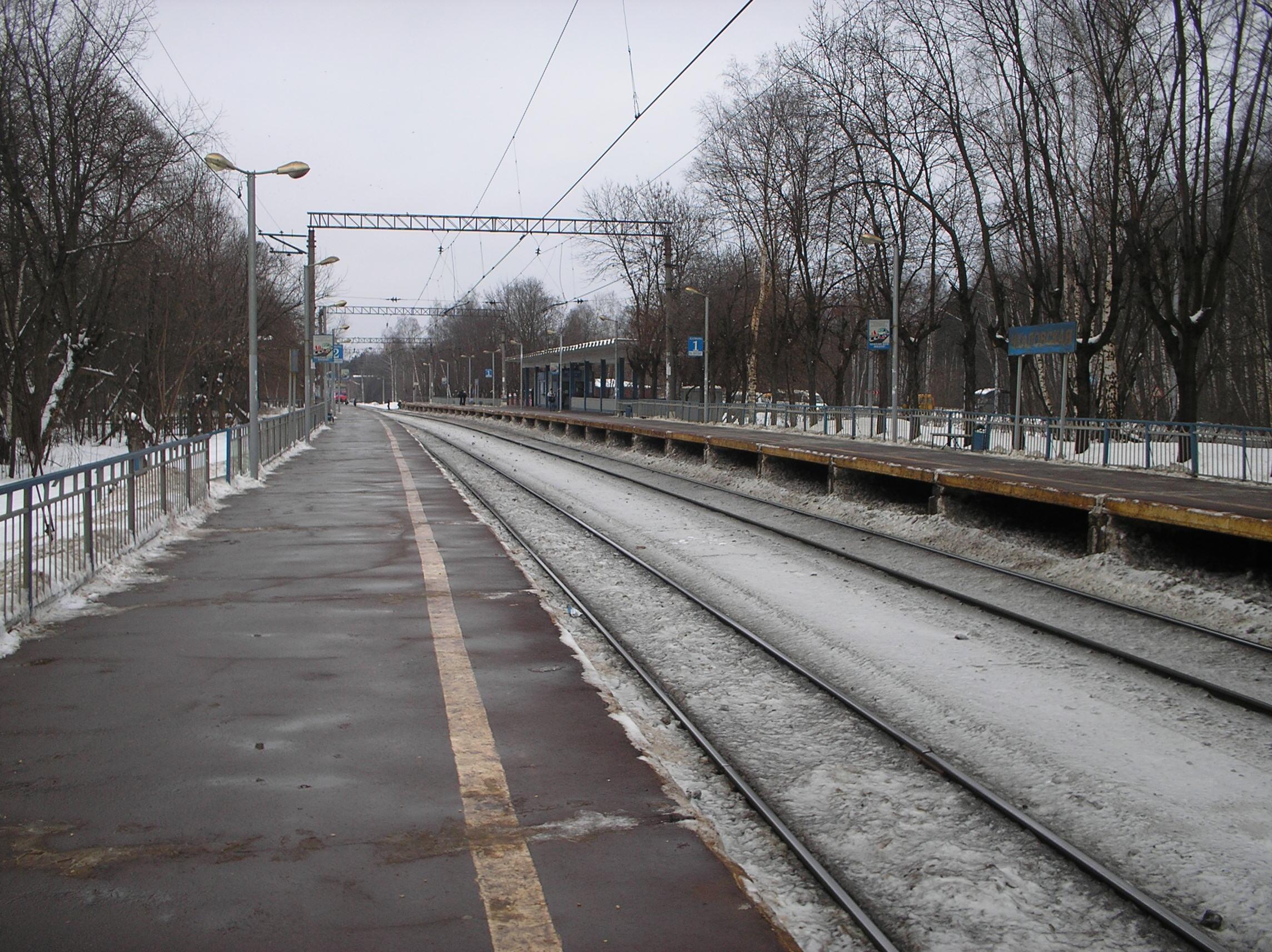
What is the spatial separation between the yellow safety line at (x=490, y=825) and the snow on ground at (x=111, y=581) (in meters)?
2.82

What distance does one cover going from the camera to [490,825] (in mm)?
4602

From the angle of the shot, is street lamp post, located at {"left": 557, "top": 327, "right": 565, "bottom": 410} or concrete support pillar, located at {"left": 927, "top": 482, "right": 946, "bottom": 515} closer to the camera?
concrete support pillar, located at {"left": 927, "top": 482, "right": 946, "bottom": 515}

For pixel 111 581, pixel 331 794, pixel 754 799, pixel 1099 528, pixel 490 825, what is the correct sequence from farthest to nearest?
1. pixel 1099 528
2. pixel 111 581
3. pixel 754 799
4. pixel 331 794
5. pixel 490 825

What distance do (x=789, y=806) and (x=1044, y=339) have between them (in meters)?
23.2

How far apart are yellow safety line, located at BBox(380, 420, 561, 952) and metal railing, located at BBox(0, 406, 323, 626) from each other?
306 centimetres

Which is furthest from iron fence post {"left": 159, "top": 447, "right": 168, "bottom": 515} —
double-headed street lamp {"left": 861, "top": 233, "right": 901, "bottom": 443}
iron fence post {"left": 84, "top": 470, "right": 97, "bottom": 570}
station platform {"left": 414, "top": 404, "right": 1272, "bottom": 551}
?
double-headed street lamp {"left": 861, "top": 233, "right": 901, "bottom": 443}

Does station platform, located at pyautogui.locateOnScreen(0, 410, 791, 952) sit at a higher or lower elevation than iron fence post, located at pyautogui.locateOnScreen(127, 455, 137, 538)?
lower

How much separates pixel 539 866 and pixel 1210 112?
81.3 feet

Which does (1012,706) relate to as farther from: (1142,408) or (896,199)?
(1142,408)

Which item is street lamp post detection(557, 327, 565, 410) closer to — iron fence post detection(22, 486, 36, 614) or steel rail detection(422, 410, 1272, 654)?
steel rail detection(422, 410, 1272, 654)

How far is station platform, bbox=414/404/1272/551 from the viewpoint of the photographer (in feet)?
36.9

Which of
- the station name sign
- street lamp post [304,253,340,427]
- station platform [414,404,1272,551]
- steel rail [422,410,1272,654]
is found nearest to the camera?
steel rail [422,410,1272,654]

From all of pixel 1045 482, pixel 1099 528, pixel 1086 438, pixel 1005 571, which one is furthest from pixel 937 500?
pixel 1086 438

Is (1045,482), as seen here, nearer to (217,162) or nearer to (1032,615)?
(1032,615)
